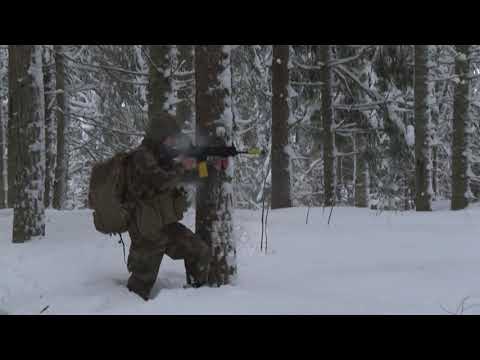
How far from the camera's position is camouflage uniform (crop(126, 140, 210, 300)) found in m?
4.24

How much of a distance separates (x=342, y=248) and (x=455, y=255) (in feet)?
4.43

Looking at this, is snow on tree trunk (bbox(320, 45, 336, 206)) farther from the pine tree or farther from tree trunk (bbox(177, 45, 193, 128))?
the pine tree

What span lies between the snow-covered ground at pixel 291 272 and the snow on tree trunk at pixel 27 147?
1.03 ft

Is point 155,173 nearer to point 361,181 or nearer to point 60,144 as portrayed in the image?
point 60,144

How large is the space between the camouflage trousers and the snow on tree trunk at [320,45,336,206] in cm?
735

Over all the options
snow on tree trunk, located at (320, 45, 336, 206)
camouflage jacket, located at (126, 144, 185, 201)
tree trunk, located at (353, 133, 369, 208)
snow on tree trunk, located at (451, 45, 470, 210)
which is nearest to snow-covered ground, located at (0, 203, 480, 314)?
camouflage jacket, located at (126, 144, 185, 201)

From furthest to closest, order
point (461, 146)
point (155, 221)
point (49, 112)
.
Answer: point (49, 112)
point (461, 146)
point (155, 221)

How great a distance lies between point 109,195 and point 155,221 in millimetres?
478

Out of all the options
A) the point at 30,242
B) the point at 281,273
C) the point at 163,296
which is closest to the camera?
the point at 163,296

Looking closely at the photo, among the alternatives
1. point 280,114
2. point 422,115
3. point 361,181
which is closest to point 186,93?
point 280,114

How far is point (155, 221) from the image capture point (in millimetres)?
4309
